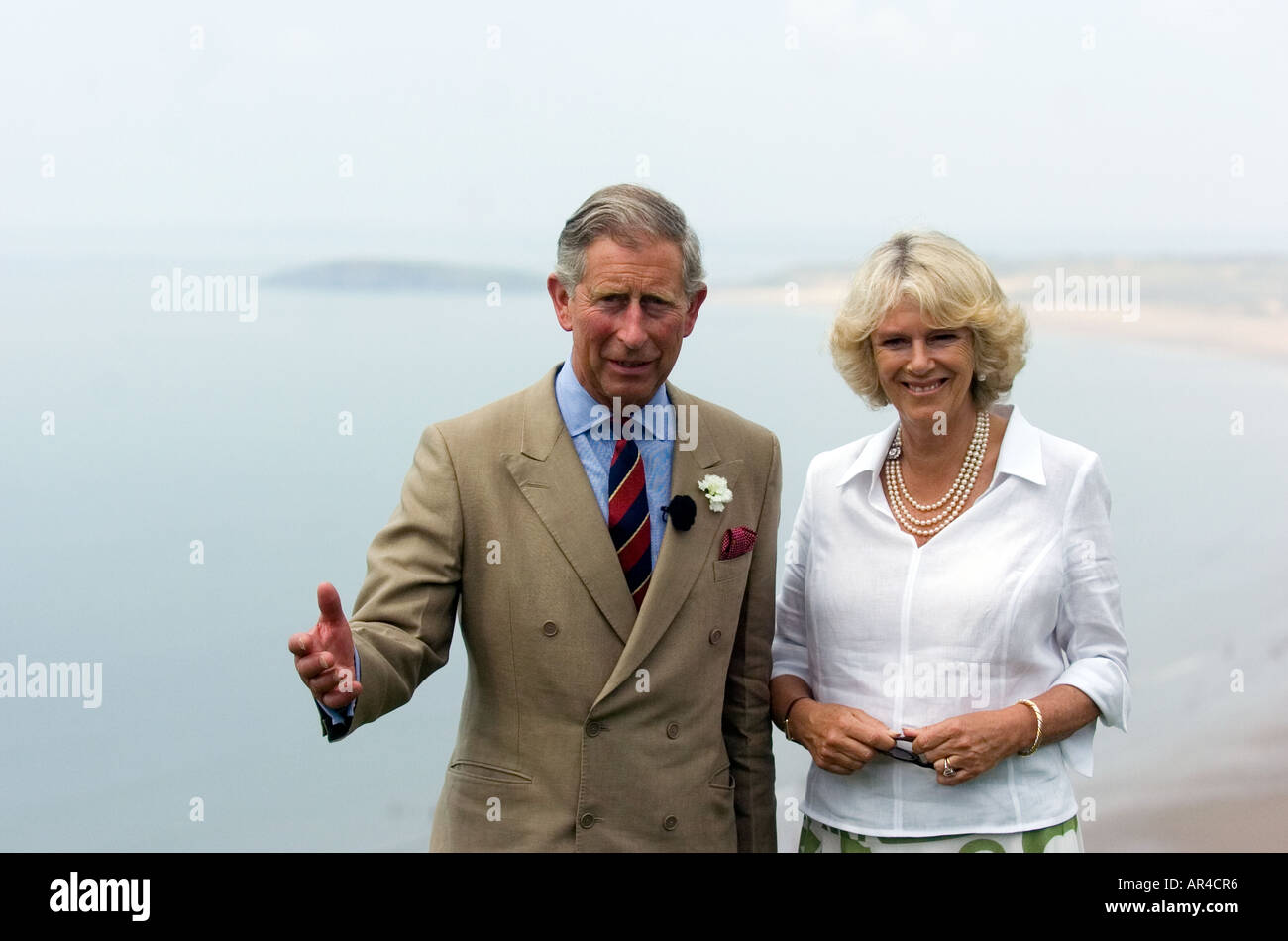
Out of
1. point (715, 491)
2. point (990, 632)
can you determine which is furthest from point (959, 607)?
point (715, 491)

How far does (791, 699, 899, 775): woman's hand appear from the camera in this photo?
8.86 ft

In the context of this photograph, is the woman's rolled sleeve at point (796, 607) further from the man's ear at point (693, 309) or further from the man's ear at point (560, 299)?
the man's ear at point (560, 299)

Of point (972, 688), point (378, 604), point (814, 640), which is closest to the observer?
point (378, 604)

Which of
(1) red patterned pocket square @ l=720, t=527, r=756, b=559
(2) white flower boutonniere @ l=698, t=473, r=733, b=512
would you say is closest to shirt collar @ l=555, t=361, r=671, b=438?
(2) white flower boutonniere @ l=698, t=473, r=733, b=512

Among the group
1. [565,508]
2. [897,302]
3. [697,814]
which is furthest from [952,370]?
[697,814]

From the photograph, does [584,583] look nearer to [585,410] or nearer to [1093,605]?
[585,410]

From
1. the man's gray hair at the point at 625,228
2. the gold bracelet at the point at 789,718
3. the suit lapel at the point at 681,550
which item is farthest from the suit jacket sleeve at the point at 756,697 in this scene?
the man's gray hair at the point at 625,228

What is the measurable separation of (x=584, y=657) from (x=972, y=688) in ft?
2.62

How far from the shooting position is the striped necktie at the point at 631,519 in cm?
267

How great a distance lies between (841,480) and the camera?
2.95 meters

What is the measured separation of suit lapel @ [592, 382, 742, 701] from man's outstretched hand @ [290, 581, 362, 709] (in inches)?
20.3

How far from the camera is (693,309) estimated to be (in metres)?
2.73

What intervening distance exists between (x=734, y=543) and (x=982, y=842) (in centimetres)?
79
